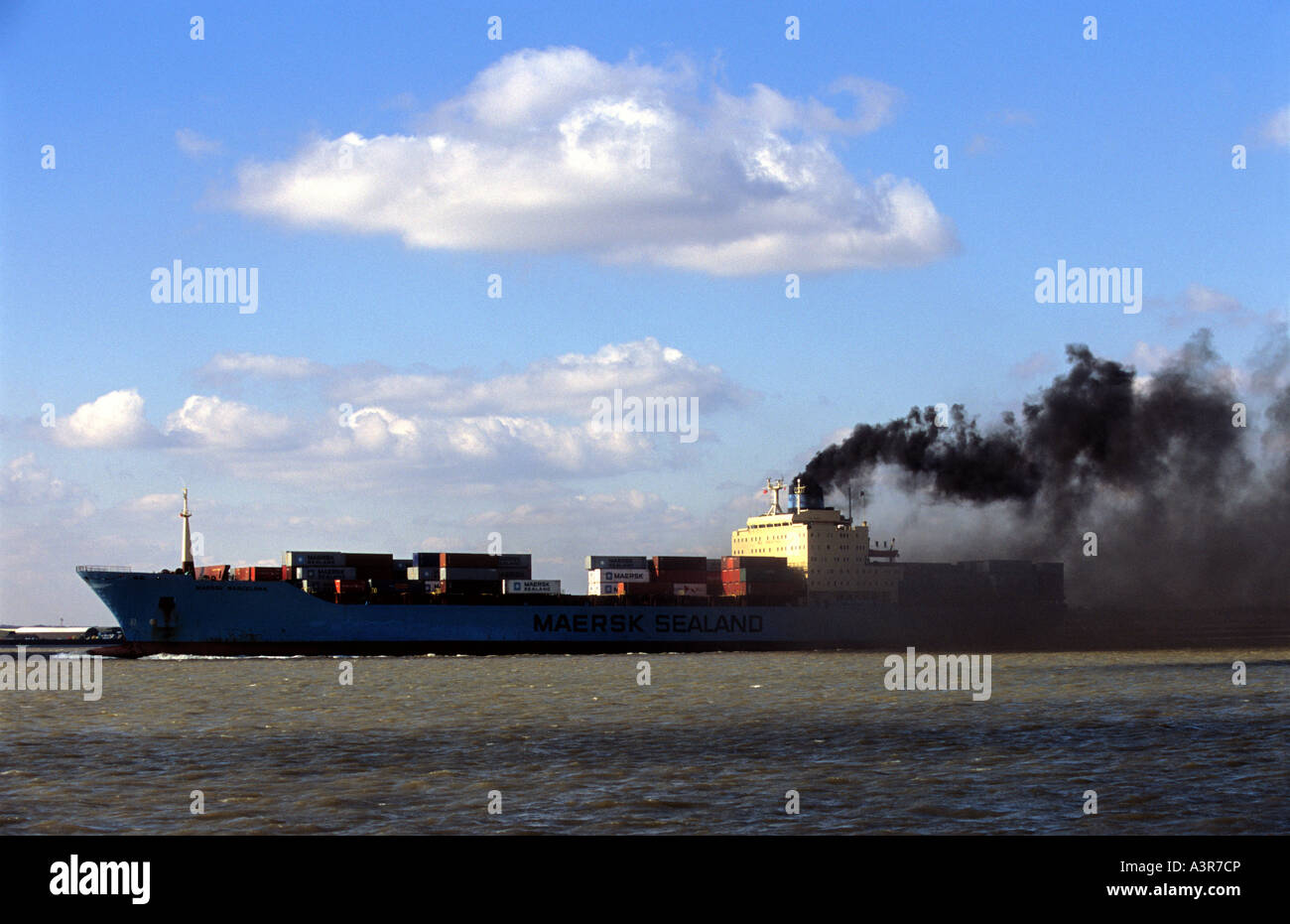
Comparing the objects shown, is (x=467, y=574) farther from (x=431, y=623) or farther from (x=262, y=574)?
(x=262, y=574)

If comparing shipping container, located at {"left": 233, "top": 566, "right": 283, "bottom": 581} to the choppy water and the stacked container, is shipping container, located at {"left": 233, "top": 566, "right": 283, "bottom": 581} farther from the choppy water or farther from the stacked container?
the stacked container

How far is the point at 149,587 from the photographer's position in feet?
210

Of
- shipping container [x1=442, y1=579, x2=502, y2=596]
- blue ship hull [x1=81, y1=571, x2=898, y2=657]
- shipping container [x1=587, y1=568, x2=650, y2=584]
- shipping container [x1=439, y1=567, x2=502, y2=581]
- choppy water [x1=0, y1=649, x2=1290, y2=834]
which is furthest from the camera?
shipping container [x1=587, y1=568, x2=650, y2=584]

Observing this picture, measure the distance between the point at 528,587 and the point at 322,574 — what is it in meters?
12.4

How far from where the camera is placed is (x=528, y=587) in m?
71.4

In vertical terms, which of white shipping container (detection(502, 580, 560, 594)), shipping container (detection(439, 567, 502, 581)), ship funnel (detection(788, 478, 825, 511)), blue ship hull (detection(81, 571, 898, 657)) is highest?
ship funnel (detection(788, 478, 825, 511))

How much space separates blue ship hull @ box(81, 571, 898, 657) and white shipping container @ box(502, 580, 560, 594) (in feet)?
2.31

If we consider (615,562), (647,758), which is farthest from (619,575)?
(647,758)

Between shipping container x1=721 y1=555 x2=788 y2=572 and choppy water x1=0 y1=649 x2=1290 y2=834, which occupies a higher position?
shipping container x1=721 y1=555 x2=788 y2=572

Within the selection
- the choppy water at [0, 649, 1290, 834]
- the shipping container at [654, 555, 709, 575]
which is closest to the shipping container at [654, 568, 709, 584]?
the shipping container at [654, 555, 709, 575]

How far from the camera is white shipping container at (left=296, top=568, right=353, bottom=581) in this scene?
68250 mm
